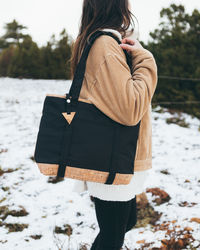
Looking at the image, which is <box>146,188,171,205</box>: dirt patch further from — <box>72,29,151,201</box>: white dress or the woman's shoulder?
the woman's shoulder

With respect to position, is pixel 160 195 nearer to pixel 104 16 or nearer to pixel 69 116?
pixel 69 116

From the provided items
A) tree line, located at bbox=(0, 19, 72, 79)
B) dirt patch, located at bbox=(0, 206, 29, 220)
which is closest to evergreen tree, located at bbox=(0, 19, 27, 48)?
tree line, located at bbox=(0, 19, 72, 79)

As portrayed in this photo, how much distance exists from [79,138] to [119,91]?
27cm

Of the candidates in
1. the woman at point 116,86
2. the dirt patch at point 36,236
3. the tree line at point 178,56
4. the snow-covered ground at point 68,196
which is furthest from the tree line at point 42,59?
the woman at point 116,86

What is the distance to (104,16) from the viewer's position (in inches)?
44.2

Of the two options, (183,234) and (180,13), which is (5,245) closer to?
(183,234)

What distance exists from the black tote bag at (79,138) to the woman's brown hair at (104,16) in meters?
0.14

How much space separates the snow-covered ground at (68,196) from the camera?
6.46 feet

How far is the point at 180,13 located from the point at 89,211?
7.38m

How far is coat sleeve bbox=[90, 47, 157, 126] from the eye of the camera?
0.95 meters

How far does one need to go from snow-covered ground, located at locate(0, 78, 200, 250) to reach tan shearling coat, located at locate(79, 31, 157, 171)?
43.8 inches

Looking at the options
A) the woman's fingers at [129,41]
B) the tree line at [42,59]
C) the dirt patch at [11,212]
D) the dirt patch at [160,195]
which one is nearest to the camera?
the woman's fingers at [129,41]

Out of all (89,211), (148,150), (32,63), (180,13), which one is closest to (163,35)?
(180,13)

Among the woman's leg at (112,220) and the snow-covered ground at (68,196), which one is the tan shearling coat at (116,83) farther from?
the snow-covered ground at (68,196)
